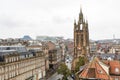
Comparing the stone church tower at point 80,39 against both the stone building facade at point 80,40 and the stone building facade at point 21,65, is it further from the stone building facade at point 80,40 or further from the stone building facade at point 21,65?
the stone building facade at point 21,65

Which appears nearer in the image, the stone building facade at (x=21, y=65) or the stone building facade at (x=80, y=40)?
the stone building facade at (x=21, y=65)

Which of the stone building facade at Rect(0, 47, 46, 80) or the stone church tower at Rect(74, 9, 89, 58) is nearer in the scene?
the stone building facade at Rect(0, 47, 46, 80)

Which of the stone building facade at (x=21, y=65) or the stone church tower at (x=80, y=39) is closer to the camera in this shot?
the stone building facade at (x=21, y=65)

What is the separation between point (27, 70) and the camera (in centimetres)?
9800

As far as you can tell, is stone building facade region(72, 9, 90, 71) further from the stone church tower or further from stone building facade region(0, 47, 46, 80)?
stone building facade region(0, 47, 46, 80)

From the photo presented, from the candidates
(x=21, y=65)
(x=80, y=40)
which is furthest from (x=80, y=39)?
(x=21, y=65)

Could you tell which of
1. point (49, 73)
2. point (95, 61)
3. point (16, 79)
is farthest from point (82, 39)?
point (95, 61)

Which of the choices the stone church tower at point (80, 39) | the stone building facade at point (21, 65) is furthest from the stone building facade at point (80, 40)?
the stone building facade at point (21, 65)

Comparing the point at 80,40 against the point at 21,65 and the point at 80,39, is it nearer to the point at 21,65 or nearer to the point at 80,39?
the point at 80,39

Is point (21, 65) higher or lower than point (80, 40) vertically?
lower

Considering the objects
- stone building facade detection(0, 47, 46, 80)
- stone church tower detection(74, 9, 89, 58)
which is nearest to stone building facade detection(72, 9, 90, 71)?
stone church tower detection(74, 9, 89, 58)

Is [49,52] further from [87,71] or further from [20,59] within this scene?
A: [87,71]

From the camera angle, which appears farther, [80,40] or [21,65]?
[80,40]

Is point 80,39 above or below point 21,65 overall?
above
